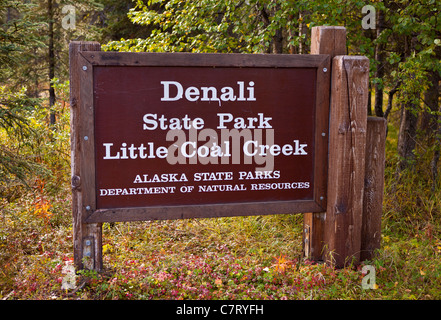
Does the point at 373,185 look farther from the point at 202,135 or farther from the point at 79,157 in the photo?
the point at 79,157

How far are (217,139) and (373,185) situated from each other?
156cm

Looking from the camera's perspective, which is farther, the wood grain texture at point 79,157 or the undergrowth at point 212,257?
the undergrowth at point 212,257

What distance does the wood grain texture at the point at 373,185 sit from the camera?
12.6ft

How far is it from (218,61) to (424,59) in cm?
313

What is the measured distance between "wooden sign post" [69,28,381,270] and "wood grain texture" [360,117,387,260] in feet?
0.39

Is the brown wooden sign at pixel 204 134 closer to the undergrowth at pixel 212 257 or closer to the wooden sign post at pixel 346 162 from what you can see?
the wooden sign post at pixel 346 162

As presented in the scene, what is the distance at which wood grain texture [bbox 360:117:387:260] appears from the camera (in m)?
3.84

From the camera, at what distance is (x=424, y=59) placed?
5207 mm

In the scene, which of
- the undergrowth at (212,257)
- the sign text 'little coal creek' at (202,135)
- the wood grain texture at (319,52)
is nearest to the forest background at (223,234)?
the undergrowth at (212,257)

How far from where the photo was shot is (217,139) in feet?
11.7

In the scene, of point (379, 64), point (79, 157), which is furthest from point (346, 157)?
point (379, 64)

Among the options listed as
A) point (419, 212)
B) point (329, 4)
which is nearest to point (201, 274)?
point (419, 212)
